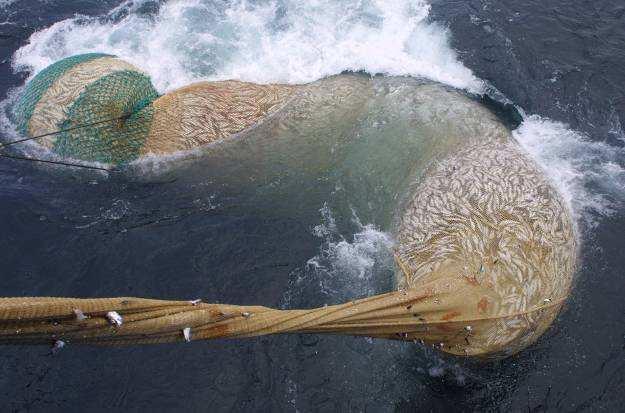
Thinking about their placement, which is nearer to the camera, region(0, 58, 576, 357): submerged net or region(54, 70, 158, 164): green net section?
region(0, 58, 576, 357): submerged net

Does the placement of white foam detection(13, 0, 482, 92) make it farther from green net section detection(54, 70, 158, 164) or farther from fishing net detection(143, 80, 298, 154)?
green net section detection(54, 70, 158, 164)

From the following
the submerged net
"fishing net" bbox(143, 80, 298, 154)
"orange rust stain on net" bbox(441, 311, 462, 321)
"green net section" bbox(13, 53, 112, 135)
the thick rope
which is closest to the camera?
the thick rope

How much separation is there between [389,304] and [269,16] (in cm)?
938

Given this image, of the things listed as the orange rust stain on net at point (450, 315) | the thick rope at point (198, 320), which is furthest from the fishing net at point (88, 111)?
the orange rust stain on net at point (450, 315)

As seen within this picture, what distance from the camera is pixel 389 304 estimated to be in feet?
15.6

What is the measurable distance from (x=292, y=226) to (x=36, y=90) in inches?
196

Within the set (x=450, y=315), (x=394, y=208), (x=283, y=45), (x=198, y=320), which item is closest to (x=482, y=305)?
(x=450, y=315)

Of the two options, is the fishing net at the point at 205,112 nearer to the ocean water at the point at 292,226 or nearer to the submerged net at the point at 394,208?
the submerged net at the point at 394,208

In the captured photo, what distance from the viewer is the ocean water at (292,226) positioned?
649cm

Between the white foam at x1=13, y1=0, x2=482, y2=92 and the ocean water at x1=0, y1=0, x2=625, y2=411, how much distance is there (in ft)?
0.16

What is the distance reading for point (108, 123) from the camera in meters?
8.44

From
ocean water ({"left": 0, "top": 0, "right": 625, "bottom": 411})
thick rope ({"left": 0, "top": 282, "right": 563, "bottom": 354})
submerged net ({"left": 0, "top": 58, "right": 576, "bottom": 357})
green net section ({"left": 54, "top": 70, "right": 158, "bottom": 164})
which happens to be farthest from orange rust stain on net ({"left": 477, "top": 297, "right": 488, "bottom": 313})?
green net section ({"left": 54, "top": 70, "right": 158, "bottom": 164})

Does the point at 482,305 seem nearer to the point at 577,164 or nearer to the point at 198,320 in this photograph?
the point at 198,320

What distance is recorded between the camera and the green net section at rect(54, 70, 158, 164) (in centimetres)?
836
